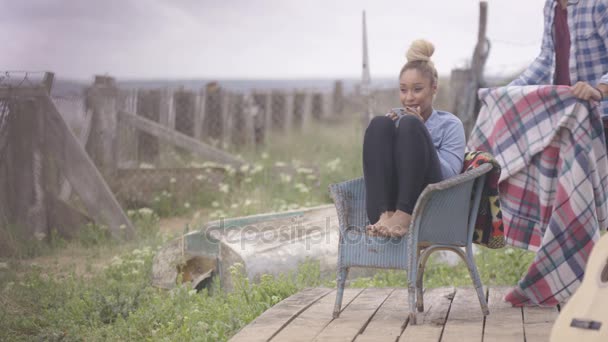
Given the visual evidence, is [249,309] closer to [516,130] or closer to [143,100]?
[516,130]

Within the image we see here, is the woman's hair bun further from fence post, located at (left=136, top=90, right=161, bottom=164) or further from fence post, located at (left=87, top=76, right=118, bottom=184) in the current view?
fence post, located at (left=136, top=90, right=161, bottom=164)

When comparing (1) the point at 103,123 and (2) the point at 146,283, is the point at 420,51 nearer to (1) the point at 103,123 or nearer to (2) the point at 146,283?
(2) the point at 146,283

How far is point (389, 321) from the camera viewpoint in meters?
3.70

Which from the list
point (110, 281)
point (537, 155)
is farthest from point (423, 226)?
point (110, 281)

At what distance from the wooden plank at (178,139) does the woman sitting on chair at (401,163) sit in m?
5.42

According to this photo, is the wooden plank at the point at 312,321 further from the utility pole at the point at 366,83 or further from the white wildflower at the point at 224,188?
the utility pole at the point at 366,83

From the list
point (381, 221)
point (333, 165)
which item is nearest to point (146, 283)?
point (381, 221)

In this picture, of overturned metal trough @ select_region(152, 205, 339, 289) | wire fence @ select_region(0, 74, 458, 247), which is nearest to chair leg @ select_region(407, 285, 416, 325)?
overturned metal trough @ select_region(152, 205, 339, 289)

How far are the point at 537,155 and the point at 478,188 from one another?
1.45 feet

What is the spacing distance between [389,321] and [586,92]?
147 cm

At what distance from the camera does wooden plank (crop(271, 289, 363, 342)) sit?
3.43 m

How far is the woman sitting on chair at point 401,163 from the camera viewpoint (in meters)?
3.55

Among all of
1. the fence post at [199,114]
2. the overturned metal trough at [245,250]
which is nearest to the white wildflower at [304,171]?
the overturned metal trough at [245,250]

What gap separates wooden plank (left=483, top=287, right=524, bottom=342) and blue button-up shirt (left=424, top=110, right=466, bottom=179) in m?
0.74
